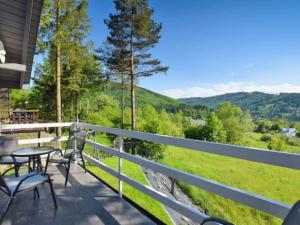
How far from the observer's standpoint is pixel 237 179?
28.0 metres

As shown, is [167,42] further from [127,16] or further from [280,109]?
[280,109]

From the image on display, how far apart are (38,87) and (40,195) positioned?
18.5 m

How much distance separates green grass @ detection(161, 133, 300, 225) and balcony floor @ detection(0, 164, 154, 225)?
15.2 meters

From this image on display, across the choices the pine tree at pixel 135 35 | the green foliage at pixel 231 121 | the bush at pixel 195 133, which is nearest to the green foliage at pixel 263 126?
the green foliage at pixel 231 121

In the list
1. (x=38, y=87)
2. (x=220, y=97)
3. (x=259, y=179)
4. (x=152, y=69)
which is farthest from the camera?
(x=220, y=97)

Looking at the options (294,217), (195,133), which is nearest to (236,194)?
(294,217)

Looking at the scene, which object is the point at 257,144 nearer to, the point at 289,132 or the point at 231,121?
the point at 231,121

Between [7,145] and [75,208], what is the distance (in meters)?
2.09

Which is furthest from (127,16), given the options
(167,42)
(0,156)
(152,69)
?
(167,42)

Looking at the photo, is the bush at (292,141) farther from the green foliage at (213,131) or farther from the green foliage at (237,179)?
the green foliage at (237,179)

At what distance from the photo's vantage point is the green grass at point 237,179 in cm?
1806

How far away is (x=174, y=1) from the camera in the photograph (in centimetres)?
2405

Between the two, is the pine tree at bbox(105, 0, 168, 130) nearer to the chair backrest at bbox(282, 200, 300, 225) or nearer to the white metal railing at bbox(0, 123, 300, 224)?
the white metal railing at bbox(0, 123, 300, 224)

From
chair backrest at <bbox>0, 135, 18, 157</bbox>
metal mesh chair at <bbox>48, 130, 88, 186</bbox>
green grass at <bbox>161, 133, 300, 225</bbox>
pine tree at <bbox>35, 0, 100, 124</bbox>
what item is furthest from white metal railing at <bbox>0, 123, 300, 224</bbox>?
green grass at <bbox>161, 133, 300, 225</bbox>
